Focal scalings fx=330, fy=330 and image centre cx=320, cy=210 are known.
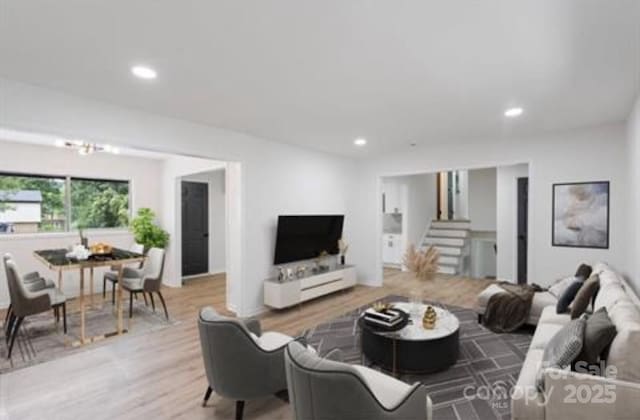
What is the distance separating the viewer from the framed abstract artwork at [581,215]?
177 inches

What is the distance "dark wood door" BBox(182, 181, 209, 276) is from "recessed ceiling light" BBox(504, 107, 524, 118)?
21.0 feet

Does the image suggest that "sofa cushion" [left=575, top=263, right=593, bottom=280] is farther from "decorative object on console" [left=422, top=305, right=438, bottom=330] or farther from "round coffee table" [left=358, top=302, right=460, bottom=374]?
"decorative object on console" [left=422, top=305, right=438, bottom=330]

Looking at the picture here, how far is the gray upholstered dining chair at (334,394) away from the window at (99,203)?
6.12 m

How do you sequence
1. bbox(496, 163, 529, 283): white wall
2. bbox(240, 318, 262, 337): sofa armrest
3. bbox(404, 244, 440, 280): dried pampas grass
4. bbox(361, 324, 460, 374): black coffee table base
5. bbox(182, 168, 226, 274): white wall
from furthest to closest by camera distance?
1. bbox(182, 168, 226, 274): white wall
2. bbox(496, 163, 529, 283): white wall
3. bbox(404, 244, 440, 280): dried pampas grass
4. bbox(361, 324, 460, 374): black coffee table base
5. bbox(240, 318, 262, 337): sofa armrest

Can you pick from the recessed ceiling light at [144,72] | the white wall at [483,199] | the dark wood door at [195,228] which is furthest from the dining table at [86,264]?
the white wall at [483,199]

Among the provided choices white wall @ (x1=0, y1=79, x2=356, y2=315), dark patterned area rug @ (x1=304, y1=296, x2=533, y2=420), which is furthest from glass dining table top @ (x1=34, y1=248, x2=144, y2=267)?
dark patterned area rug @ (x1=304, y1=296, x2=533, y2=420)

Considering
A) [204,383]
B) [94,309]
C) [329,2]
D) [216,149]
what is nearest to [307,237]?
[216,149]

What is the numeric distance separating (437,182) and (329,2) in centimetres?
914

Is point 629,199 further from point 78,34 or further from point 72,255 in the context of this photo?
point 72,255

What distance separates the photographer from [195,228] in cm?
769

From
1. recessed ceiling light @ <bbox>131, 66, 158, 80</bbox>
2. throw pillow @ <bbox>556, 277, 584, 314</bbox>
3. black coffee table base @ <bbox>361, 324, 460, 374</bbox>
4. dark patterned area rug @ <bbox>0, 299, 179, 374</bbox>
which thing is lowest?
dark patterned area rug @ <bbox>0, 299, 179, 374</bbox>

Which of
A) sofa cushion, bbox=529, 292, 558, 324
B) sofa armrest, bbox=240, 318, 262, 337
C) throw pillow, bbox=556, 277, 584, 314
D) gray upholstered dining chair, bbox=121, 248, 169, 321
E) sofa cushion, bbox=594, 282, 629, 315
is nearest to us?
sofa cushion, bbox=594, 282, 629, 315

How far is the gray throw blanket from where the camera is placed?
4027mm

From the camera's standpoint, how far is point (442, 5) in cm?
182
